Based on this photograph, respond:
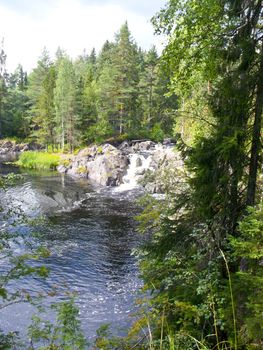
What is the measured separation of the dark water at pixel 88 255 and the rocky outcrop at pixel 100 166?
5297 mm

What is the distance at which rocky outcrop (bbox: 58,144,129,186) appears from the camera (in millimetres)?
31625

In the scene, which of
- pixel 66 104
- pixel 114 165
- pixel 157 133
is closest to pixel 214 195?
pixel 114 165

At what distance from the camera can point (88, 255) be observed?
15.1 metres

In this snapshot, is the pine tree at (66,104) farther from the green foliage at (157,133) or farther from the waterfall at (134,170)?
the waterfall at (134,170)

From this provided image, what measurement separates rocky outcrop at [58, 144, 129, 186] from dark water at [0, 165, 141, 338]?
5.30 metres

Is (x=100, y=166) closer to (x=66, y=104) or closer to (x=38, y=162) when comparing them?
(x=38, y=162)

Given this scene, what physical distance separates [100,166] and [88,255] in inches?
745

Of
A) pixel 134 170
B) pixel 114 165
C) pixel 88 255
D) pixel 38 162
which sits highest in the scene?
pixel 114 165

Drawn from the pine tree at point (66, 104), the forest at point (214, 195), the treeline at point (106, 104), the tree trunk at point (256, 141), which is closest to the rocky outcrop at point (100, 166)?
the pine tree at point (66, 104)

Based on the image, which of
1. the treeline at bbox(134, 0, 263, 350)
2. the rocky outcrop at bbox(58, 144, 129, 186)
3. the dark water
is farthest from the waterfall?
the treeline at bbox(134, 0, 263, 350)

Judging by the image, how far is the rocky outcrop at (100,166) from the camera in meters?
31.6

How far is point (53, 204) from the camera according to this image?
23156 millimetres

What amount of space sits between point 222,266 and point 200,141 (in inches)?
96.2

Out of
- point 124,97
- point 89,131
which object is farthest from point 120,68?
point 89,131
